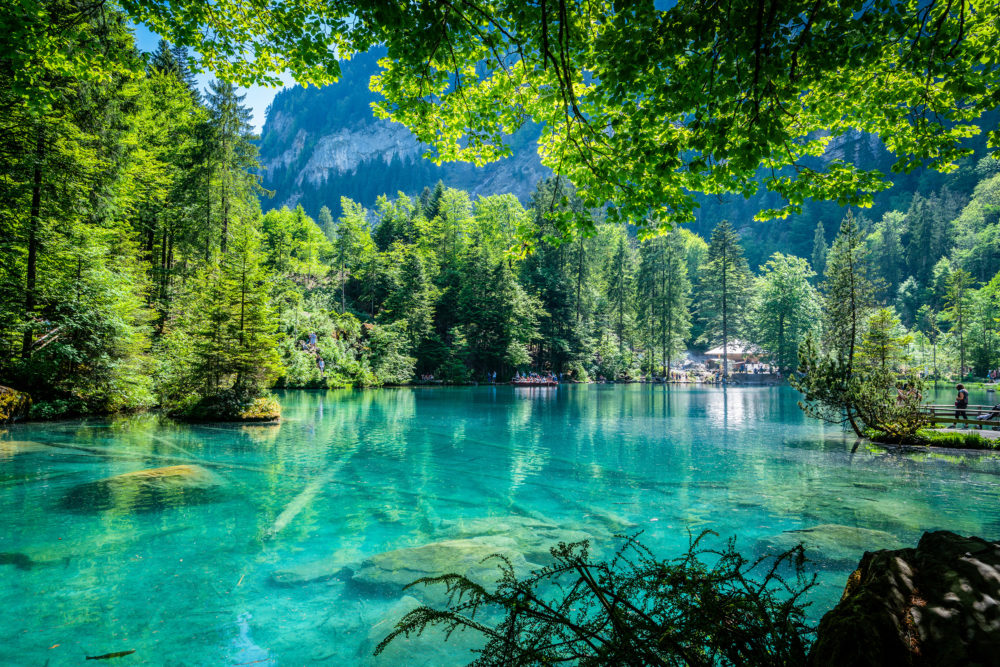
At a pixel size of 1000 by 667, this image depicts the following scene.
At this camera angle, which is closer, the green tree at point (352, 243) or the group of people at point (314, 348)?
the group of people at point (314, 348)

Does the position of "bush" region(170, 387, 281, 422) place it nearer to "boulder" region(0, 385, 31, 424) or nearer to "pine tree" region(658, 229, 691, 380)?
"boulder" region(0, 385, 31, 424)

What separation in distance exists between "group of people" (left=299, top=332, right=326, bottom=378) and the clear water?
18846 mm

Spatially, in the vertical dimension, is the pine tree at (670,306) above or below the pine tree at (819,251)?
below

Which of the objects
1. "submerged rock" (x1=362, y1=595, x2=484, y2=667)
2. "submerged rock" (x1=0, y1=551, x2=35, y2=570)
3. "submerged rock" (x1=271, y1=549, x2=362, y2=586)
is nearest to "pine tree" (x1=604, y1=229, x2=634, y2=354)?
"submerged rock" (x1=271, y1=549, x2=362, y2=586)

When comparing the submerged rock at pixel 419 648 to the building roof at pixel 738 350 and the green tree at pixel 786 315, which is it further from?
the building roof at pixel 738 350

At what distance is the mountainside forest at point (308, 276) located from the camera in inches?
631

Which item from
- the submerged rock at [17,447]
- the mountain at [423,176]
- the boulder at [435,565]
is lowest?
the boulder at [435,565]

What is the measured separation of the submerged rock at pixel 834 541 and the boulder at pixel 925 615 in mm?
4922

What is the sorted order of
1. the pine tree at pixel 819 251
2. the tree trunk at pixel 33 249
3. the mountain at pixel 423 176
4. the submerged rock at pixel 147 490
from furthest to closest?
the mountain at pixel 423 176 < the pine tree at pixel 819 251 < the tree trunk at pixel 33 249 < the submerged rock at pixel 147 490

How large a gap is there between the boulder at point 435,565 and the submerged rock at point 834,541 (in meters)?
3.99

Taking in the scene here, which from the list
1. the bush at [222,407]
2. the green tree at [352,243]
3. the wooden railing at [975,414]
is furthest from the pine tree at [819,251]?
the bush at [222,407]

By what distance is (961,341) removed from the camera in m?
53.2

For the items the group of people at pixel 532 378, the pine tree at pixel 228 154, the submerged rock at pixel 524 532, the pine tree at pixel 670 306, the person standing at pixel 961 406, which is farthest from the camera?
the pine tree at pixel 670 306

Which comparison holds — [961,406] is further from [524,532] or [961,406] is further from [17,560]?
[17,560]
